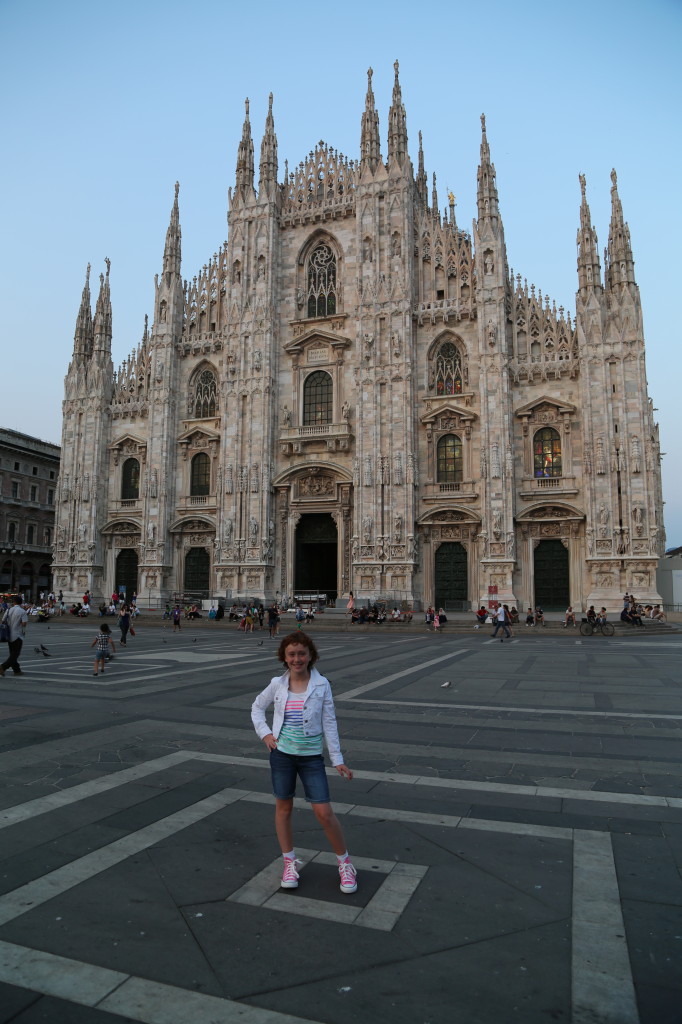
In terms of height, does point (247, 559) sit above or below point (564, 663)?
above

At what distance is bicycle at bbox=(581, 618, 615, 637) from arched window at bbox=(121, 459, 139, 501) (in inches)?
1084

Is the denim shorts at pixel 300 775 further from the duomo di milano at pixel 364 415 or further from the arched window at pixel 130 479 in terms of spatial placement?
the arched window at pixel 130 479

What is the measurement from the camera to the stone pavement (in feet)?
9.35

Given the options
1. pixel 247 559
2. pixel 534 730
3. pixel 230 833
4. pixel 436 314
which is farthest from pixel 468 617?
pixel 230 833

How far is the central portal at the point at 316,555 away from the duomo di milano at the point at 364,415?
13 centimetres

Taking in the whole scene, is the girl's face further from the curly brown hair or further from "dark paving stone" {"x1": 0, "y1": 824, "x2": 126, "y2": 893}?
"dark paving stone" {"x1": 0, "y1": 824, "x2": 126, "y2": 893}

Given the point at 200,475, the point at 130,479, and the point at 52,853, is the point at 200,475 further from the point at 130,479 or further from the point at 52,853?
the point at 52,853

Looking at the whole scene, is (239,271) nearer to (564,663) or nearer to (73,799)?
(564,663)

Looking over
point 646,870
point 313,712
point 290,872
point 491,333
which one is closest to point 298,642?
point 313,712

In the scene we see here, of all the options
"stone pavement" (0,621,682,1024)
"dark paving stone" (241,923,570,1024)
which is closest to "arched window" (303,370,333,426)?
"stone pavement" (0,621,682,1024)

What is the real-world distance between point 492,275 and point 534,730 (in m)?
29.4

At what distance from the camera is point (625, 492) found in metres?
29.8

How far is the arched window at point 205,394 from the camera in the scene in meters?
39.4

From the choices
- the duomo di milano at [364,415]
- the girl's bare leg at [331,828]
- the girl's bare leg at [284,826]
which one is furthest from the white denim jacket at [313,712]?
the duomo di milano at [364,415]
